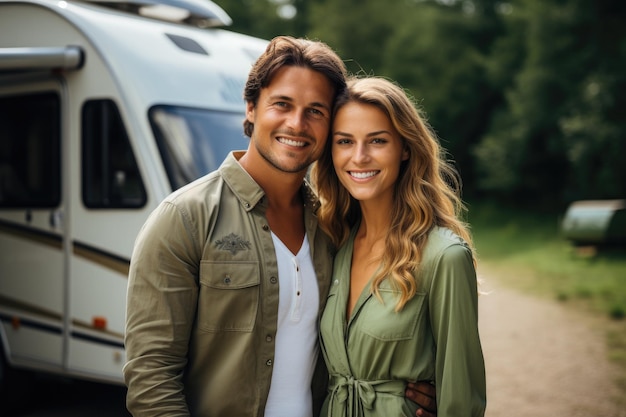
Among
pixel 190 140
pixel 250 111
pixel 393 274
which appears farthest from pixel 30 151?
pixel 393 274

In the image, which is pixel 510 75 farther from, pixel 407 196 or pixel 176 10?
pixel 407 196

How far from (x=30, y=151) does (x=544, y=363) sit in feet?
19.6

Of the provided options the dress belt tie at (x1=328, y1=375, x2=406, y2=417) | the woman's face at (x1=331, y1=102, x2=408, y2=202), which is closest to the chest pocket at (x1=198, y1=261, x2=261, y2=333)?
the dress belt tie at (x1=328, y1=375, x2=406, y2=417)

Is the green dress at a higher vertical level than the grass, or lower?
higher

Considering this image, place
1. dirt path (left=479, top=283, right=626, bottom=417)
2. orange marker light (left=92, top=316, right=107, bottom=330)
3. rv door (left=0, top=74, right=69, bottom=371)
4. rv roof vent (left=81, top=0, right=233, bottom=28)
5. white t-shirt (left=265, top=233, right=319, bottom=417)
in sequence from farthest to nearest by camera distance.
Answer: dirt path (left=479, top=283, right=626, bottom=417)
rv roof vent (left=81, top=0, right=233, bottom=28)
rv door (left=0, top=74, right=69, bottom=371)
orange marker light (left=92, top=316, right=107, bottom=330)
white t-shirt (left=265, top=233, right=319, bottom=417)

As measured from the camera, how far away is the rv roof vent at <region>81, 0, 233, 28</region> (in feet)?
20.2

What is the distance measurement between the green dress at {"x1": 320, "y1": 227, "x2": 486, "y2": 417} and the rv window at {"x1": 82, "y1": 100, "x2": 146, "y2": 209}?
2.85 meters

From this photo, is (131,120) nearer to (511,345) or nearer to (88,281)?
(88,281)

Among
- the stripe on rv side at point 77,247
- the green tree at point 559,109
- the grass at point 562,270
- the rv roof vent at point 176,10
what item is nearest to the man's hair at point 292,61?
the stripe on rv side at point 77,247

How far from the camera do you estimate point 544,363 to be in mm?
8008

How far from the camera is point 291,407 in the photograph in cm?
282

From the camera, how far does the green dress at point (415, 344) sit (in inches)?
104

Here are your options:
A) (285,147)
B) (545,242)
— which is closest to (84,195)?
(285,147)

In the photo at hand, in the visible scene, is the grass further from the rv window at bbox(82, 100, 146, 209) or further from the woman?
the rv window at bbox(82, 100, 146, 209)
